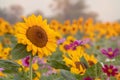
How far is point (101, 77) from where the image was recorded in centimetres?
183

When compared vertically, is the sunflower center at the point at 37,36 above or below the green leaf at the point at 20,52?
above

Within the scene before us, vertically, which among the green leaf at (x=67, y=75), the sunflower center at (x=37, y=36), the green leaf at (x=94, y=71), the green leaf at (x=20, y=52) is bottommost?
the green leaf at (x=67, y=75)

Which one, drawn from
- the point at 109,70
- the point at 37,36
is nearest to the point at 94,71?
the point at 109,70

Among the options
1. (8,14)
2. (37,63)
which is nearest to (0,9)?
(8,14)

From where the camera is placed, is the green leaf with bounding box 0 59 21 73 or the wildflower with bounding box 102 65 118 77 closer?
the green leaf with bounding box 0 59 21 73

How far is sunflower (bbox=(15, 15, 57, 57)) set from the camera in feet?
5.48

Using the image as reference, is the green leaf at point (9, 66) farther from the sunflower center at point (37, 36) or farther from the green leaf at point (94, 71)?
the green leaf at point (94, 71)

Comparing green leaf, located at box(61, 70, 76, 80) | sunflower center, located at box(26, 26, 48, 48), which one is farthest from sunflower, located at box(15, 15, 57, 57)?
green leaf, located at box(61, 70, 76, 80)

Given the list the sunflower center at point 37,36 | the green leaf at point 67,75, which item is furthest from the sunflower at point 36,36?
the green leaf at point 67,75

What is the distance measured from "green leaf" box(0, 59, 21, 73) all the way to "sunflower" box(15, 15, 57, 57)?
8 cm

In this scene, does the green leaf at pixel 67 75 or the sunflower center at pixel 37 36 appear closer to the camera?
the green leaf at pixel 67 75

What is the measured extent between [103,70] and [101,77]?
0.10m

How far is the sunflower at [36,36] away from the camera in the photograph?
167 centimetres

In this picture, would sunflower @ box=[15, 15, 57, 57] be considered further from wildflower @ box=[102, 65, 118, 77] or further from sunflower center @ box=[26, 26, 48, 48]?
wildflower @ box=[102, 65, 118, 77]
